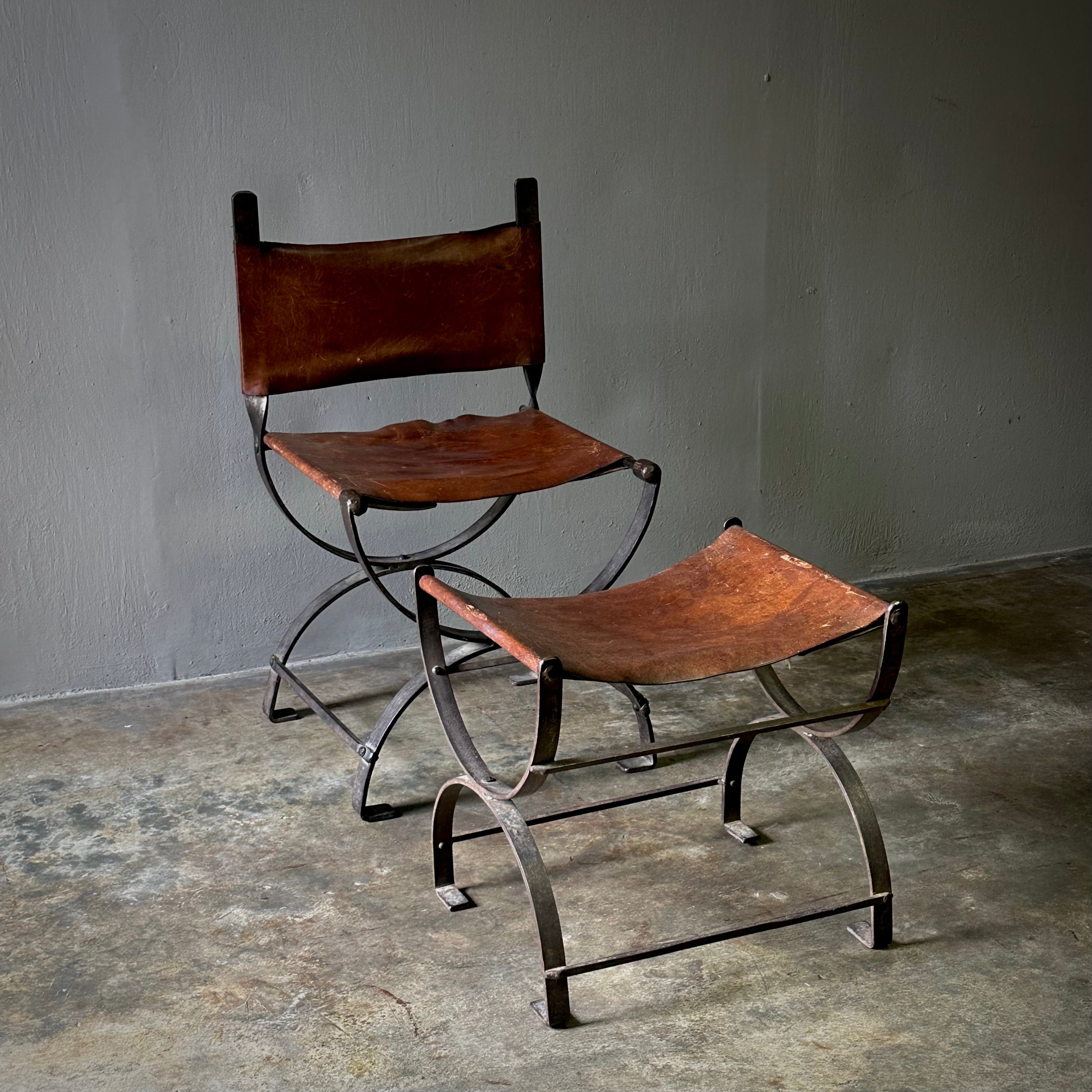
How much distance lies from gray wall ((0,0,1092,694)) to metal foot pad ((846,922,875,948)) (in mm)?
1414

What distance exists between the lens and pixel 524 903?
2.29m

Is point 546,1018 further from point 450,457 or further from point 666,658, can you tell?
point 450,457

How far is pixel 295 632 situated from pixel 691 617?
108 cm

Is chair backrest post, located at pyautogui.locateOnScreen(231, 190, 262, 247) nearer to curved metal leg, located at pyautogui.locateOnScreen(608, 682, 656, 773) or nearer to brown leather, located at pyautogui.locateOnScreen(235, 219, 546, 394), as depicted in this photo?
brown leather, located at pyautogui.locateOnScreen(235, 219, 546, 394)

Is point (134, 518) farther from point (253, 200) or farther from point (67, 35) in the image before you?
point (67, 35)

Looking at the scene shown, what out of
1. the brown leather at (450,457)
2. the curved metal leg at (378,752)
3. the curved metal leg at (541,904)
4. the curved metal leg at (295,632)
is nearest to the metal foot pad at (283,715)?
the curved metal leg at (295,632)

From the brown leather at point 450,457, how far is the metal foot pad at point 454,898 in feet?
2.15

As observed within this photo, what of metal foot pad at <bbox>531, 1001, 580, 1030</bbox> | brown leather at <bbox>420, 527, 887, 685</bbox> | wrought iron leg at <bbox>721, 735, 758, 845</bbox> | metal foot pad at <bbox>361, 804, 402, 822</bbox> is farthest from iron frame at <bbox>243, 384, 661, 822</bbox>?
metal foot pad at <bbox>531, 1001, 580, 1030</bbox>

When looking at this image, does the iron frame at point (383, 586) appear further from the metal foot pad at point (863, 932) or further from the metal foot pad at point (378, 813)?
the metal foot pad at point (863, 932)

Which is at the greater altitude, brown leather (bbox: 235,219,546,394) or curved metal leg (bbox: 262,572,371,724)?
brown leather (bbox: 235,219,546,394)

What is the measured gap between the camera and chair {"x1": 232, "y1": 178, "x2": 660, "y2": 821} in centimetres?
260

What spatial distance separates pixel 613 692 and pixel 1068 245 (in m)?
1.76

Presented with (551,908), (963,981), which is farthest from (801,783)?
(551,908)

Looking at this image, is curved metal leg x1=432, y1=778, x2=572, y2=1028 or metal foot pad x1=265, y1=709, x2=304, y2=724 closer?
curved metal leg x1=432, y1=778, x2=572, y2=1028
